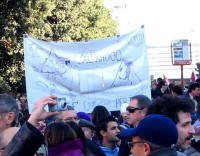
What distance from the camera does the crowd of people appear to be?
2797 millimetres

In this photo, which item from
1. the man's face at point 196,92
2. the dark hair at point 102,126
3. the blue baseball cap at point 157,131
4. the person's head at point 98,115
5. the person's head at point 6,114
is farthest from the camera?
the man's face at point 196,92

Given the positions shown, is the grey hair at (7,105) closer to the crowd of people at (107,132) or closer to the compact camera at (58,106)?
the crowd of people at (107,132)

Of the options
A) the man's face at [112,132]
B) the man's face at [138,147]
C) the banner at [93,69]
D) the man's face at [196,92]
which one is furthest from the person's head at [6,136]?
the man's face at [196,92]

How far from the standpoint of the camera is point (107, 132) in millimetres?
5578

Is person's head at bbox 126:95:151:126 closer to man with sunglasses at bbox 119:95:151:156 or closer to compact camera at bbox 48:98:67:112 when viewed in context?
man with sunglasses at bbox 119:95:151:156

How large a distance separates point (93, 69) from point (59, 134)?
398 centimetres

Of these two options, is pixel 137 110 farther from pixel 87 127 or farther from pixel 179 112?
pixel 179 112

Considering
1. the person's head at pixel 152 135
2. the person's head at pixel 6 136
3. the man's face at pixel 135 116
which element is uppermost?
the person's head at pixel 152 135

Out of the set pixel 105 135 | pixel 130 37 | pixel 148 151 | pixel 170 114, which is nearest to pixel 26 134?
pixel 148 151

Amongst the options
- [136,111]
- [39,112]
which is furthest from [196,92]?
[39,112]

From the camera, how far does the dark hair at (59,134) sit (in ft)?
11.2

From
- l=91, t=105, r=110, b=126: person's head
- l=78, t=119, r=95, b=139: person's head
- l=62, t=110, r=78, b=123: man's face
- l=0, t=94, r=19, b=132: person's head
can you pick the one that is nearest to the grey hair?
l=0, t=94, r=19, b=132: person's head

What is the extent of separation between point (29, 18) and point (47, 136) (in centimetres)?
1316

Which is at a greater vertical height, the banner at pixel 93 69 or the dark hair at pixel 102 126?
the banner at pixel 93 69
